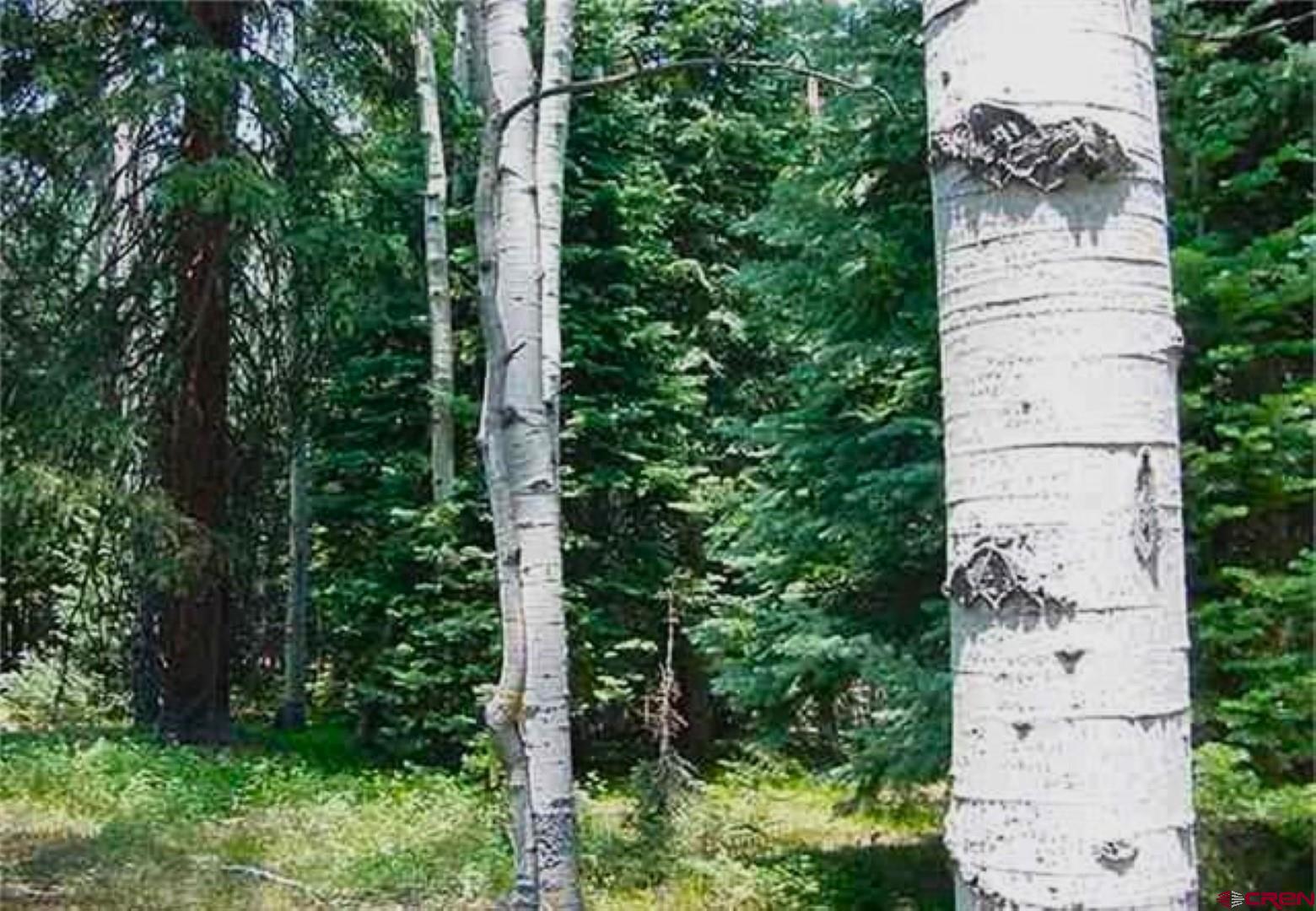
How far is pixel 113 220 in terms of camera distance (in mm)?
7645

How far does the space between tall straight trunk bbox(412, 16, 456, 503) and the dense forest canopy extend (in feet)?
0.36

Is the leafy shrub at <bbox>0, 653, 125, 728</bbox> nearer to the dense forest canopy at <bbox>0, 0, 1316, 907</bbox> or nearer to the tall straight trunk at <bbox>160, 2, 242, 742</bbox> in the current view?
the dense forest canopy at <bbox>0, 0, 1316, 907</bbox>

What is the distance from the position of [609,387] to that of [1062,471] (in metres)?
8.00

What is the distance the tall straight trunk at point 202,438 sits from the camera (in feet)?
25.4

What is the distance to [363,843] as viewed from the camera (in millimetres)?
5941

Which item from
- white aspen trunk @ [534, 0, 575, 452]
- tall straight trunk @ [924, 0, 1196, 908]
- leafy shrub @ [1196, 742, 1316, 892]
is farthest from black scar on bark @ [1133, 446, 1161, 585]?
white aspen trunk @ [534, 0, 575, 452]

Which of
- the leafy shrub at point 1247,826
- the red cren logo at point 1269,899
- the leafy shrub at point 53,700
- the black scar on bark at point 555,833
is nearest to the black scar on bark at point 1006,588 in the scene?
the black scar on bark at point 555,833

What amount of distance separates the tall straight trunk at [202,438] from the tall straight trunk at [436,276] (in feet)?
4.10

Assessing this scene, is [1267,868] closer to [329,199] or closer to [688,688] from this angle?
[688,688]

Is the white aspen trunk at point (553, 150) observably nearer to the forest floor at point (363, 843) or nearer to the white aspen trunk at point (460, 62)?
the forest floor at point (363, 843)

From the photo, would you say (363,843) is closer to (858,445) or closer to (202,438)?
(858,445)

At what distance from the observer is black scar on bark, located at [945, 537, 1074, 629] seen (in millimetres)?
799

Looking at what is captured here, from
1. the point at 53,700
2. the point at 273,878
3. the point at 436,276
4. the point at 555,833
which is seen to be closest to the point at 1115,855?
the point at 555,833

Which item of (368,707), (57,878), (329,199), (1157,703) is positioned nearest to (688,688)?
(368,707)
